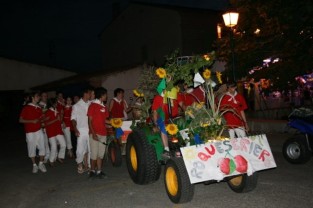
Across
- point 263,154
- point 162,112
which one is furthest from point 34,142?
point 263,154

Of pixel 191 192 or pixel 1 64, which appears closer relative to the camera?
pixel 191 192

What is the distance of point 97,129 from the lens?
796 cm

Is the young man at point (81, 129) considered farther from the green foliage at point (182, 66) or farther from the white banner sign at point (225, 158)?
the white banner sign at point (225, 158)

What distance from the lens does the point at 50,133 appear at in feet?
31.7

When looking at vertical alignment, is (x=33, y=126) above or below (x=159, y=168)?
above

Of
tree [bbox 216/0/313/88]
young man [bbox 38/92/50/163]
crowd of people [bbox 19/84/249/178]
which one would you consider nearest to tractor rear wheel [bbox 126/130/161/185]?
crowd of people [bbox 19/84/249/178]

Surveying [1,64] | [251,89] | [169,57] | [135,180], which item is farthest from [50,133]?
[1,64]

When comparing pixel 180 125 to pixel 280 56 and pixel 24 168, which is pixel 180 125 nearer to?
pixel 24 168

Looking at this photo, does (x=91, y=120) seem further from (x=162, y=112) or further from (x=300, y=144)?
(x=300, y=144)

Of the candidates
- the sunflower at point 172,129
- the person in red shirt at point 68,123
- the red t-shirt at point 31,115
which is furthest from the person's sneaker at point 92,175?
the person in red shirt at point 68,123

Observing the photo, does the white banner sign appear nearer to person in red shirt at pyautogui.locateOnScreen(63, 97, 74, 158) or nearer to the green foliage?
the green foliage

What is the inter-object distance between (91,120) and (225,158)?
3394mm

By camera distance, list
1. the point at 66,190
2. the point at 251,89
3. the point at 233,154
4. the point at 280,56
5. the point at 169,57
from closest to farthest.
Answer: the point at 233,154 < the point at 169,57 < the point at 66,190 < the point at 280,56 < the point at 251,89

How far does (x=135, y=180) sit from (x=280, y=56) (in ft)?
30.6
